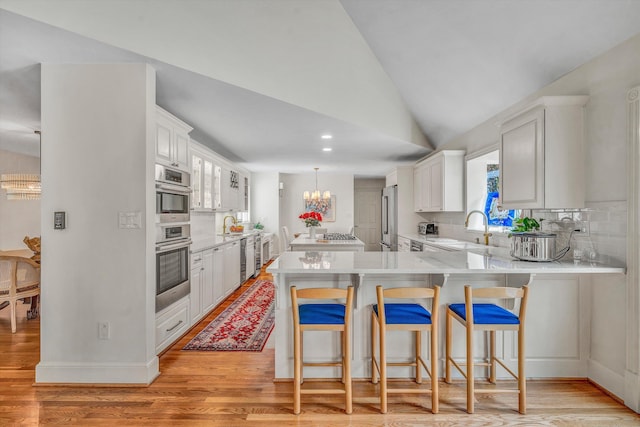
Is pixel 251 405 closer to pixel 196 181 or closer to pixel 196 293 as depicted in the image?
pixel 196 293

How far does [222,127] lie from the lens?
423 centimetres

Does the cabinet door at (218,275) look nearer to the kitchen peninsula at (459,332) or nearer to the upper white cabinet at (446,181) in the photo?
the kitchen peninsula at (459,332)

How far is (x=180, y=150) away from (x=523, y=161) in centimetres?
320

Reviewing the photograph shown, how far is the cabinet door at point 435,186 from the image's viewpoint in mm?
4943

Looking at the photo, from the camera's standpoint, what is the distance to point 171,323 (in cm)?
321

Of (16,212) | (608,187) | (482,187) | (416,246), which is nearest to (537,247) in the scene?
(608,187)

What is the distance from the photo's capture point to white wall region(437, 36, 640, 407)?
89.1 inches

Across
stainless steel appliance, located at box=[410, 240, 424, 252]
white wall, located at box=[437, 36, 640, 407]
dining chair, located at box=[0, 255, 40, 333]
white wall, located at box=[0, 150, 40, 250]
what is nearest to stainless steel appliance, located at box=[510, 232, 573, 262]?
white wall, located at box=[437, 36, 640, 407]

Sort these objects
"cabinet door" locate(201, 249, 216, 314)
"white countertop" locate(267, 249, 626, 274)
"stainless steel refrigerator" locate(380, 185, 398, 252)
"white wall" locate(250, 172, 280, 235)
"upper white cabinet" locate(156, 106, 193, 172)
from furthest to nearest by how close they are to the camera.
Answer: "white wall" locate(250, 172, 280, 235) → "stainless steel refrigerator" locate(380, 185, 398, 252) → "cabinet door" locate(201, 249, 216, 314) → "upper white cabinet" locate(156, 106, 193, 172) → "white countertop" locate(267, 249, 626, 274)

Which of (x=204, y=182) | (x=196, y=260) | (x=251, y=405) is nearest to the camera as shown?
(x=251, y=405)

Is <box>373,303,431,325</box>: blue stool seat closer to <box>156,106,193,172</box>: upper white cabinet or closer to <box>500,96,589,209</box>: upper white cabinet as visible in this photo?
<box>500,96,589,209</box>: upper white cabinet

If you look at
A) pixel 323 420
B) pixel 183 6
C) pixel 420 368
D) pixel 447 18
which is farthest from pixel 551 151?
pixel 183 6

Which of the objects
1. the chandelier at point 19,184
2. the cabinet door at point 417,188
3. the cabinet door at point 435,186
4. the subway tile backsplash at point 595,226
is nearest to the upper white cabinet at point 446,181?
the cabinet door at point 435,186

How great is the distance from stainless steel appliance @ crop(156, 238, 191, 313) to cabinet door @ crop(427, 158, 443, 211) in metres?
3.48
